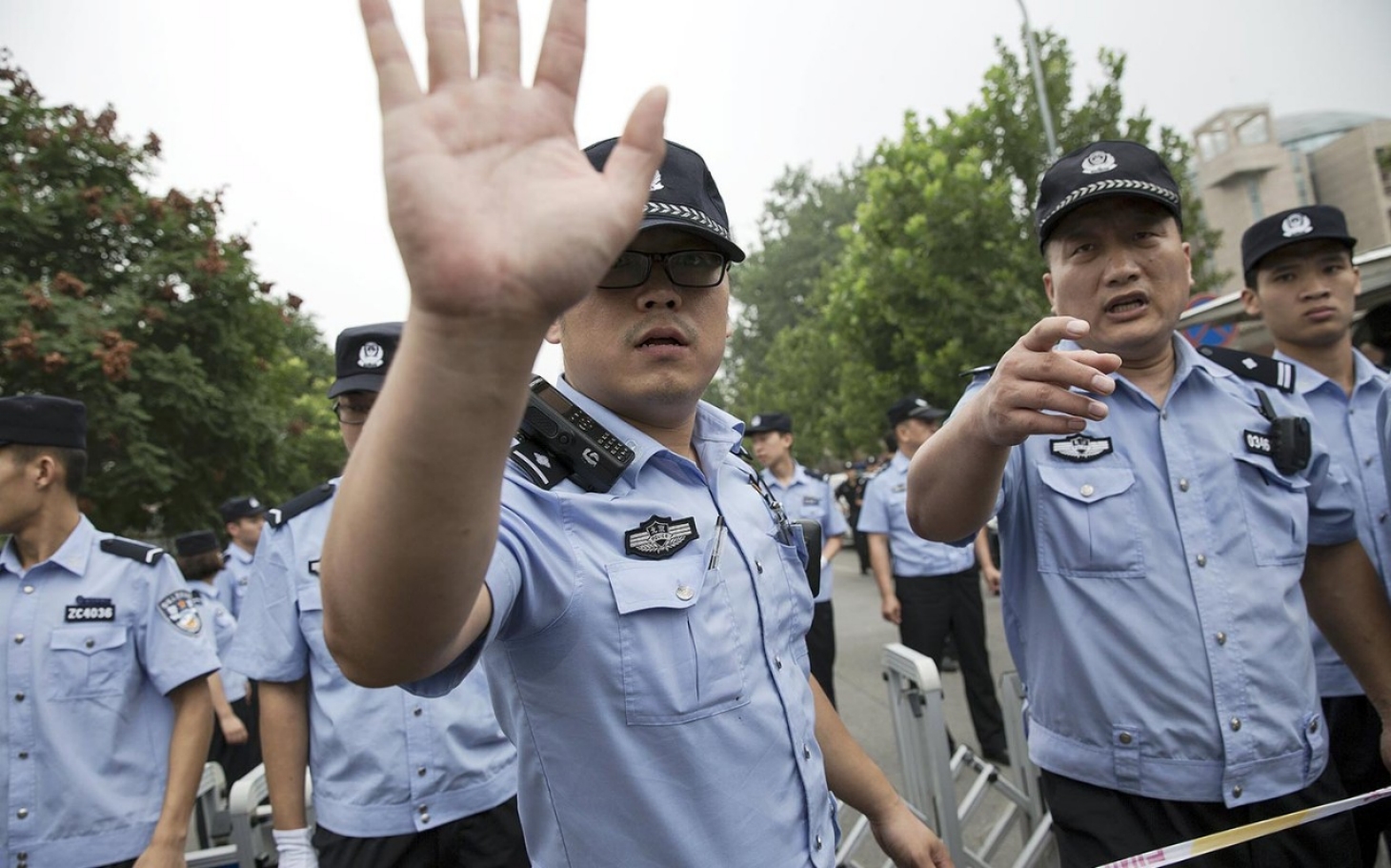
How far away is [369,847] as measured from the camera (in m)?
2.82

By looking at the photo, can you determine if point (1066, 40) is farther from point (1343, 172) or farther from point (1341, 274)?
point (1343, 172)

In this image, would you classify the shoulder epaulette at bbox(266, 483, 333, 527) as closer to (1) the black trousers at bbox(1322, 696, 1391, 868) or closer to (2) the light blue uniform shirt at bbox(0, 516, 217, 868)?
(2) the light blue uniform shirt at bbox(0, 516, 217, 868)

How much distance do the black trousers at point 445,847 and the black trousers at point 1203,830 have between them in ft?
5.44

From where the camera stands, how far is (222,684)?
5.97 meters

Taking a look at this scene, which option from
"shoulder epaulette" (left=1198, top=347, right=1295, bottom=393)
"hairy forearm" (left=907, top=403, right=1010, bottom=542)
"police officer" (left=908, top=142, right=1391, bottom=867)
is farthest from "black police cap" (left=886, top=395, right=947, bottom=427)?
"hairy forearm" (left=907, top=403, right=1010, bottom=542)

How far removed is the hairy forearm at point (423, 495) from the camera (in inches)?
36.2

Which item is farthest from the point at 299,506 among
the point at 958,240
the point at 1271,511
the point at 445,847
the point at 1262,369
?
the point at 958,240

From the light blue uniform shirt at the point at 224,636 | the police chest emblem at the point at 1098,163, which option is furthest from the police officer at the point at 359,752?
the light blue uniform shirt at the point at 224,636

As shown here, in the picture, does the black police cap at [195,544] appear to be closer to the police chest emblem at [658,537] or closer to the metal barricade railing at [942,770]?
the metal barricade railing at [942,770]

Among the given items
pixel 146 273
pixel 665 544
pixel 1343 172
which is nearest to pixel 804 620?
pixel 665 544

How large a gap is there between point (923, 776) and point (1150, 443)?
7.03ft

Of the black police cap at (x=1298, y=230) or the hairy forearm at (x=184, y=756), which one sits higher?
the black police cap at (x=1298, y=230)

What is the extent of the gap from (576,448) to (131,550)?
245cm

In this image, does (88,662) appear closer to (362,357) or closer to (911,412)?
(362,357)
